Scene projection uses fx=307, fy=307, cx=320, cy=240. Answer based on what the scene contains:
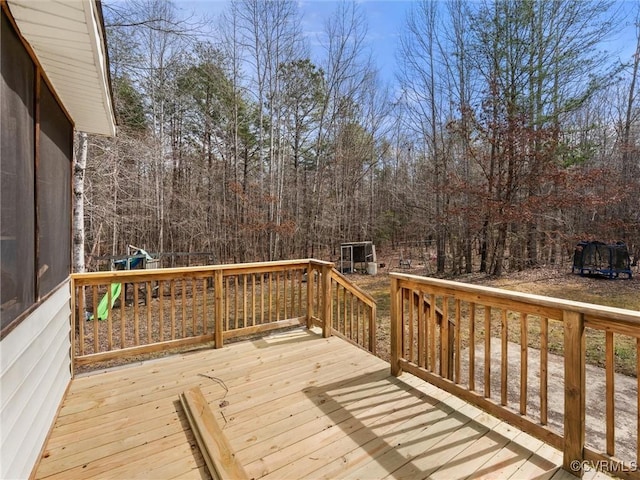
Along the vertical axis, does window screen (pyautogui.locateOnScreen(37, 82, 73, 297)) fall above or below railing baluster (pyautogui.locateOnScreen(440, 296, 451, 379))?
above

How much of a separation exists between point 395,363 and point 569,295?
7266 millimetres

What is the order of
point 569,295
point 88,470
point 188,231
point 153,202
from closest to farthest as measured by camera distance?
point 88,470, point 569,295, point 153,202, point 188,231

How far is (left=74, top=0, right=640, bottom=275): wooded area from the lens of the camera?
954 cm

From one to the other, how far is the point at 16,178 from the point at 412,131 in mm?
13105

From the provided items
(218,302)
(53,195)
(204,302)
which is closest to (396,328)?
(218,302)

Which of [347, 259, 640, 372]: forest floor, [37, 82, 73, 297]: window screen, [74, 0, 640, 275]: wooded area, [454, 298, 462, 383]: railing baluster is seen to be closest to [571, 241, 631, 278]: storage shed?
[347, 259, 640, 372]: forest floor

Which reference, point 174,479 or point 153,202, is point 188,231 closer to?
point 153,202

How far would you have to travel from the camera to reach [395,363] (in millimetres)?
3000

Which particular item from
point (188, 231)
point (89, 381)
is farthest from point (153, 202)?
point (89, 381)

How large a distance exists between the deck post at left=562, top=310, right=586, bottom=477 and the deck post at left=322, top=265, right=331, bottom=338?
2655mm

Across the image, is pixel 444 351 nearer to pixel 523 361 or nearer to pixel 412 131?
pixel 523 361

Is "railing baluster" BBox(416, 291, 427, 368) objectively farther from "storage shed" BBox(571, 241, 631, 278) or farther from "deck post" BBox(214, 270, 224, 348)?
"storage shed" BBox(571, 241, 631, 278)

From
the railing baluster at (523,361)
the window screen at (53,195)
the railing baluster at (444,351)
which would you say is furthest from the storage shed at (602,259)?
the window screen at (53,195)

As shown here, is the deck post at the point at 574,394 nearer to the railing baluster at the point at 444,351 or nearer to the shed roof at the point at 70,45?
the railing baluster at the point at 444,351
